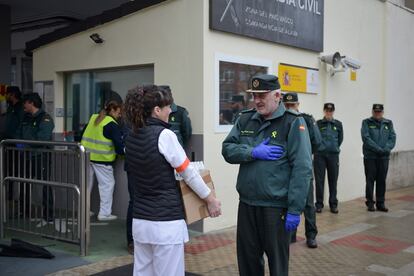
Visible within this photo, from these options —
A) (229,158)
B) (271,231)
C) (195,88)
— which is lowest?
(271,231)

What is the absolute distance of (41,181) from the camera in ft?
20.0

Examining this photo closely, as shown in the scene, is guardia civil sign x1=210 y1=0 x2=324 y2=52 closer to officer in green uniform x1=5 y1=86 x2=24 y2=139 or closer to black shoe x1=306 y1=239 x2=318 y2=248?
black shoe x1=306 y1=239 x2=318 y2=248

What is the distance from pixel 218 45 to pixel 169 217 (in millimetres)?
4100

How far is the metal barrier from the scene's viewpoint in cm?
580

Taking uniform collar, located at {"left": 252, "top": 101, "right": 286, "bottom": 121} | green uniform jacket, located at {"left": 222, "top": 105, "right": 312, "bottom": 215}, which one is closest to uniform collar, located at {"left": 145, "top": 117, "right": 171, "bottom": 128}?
green uniform jacket, located at {"left": 222, "top": 105, "right": 312, "bottom": 215}

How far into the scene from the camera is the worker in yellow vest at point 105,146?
7.40 meters

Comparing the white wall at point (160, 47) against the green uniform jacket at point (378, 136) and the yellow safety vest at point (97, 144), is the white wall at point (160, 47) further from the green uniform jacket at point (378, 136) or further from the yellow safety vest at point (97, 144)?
the green uniform jacket at point (378, 136)

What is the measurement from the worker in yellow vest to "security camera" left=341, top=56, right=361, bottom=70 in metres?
4.41

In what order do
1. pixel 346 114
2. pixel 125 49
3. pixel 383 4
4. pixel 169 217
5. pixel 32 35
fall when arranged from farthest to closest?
pixel 32 35 → pixel 383 4 → pixel 346 114 → pixel 125 49 → pixel 169 217

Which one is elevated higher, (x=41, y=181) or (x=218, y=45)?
(x=218, y=45)

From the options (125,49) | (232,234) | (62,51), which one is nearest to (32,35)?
(62,51)

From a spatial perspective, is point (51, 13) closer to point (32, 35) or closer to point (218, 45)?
point (32, 35)

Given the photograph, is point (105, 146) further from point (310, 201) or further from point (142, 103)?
point (142, 103)

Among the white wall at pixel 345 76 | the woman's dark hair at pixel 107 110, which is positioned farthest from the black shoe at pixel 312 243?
the woman's dark hair at pixel 107 110
